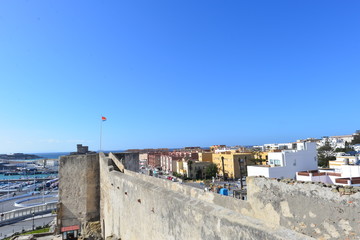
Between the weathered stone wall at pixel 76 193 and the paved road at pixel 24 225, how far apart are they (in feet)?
64.3

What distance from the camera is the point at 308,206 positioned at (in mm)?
4688

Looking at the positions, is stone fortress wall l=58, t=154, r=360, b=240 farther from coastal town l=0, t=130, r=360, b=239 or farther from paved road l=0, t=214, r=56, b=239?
paved road l=0, t=214, r=56, b=239

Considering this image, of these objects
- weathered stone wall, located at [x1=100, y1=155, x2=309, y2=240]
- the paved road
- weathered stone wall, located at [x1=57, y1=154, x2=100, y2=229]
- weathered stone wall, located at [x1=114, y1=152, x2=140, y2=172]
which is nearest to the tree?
the paved road

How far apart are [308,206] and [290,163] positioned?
28.0m

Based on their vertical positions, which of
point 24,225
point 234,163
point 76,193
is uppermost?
point 76,193

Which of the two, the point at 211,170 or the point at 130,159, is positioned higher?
the point at 130,159

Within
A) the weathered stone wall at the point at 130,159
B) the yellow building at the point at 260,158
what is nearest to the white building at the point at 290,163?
the weathered stone wall at the point at 130,159

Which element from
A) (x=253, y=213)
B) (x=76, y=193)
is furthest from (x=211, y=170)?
(x=253, y=213)

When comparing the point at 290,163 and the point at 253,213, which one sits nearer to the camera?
the point at 253,213

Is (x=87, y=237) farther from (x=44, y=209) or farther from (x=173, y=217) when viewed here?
(x=44, y=209)

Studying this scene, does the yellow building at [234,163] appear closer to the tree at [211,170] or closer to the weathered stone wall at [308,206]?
the tree at [211,170]

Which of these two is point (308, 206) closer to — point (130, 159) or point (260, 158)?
point (130, 159)

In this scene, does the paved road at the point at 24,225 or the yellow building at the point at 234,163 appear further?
the yellow building at the point at 234,163

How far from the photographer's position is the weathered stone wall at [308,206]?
13.3 ft
